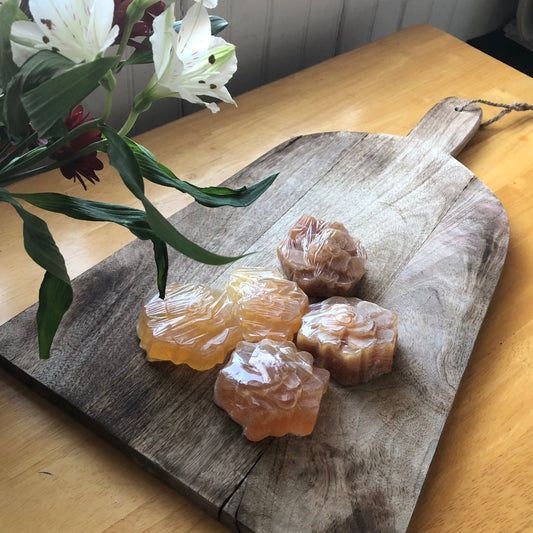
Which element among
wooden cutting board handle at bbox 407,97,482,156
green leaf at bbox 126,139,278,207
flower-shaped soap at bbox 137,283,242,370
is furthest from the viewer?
wooden cutting board handle at bbox 407,97,482,156

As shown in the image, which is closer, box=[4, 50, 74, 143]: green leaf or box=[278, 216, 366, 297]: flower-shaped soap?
box=[4, 50, 74, 143]: green leaf

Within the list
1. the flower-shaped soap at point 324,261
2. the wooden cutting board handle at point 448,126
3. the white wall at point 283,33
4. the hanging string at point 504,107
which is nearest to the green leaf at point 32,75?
the flower-shaped soap at point 324,261

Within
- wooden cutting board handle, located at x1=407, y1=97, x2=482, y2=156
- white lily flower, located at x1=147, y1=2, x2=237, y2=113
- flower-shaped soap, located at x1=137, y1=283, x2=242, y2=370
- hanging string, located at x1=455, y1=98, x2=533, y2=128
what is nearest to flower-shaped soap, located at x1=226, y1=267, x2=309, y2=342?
flower-shaped soap, located at x1=137, y1=283, x2=242, y2=370

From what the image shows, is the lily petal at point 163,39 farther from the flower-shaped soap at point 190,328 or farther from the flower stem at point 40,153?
the flower-shaped soap at point 190,328

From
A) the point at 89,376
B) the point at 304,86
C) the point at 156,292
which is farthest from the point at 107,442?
the point at 304,86

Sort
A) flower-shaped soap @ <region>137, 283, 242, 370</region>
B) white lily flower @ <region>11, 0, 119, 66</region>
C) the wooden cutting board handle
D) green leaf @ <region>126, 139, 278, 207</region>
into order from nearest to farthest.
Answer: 1. white lily flower @ <region>11, 0, 119, 66</region>
2. green leaf @ <region>126, 139, 278, 207</region>
3. flower-shaped soap @ <region>137, 283, 242, 370</region>
4. the wooden cutting board handle

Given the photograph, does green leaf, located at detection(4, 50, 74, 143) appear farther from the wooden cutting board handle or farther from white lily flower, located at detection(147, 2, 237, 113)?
the wooden cutting board handle
